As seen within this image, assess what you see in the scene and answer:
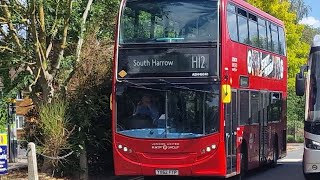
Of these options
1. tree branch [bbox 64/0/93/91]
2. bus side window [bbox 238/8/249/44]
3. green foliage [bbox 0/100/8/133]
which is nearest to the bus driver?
tree branch [bbox 64/0/93/91]

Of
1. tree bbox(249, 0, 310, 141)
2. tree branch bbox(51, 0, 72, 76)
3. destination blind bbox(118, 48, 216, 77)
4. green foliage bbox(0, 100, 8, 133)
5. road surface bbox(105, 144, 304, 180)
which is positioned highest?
tree bbox(249, 0, 310, 141)

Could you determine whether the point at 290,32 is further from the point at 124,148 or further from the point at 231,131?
the point at 124,148

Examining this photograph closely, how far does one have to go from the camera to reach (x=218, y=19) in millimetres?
13586

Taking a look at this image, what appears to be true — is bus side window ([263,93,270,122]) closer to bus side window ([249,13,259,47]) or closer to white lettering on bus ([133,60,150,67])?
bus side window ([249,13,259,47])

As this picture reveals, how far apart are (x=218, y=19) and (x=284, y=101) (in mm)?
8095

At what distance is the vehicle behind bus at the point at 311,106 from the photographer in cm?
1347

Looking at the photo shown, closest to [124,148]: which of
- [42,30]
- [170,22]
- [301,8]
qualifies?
[170,22]

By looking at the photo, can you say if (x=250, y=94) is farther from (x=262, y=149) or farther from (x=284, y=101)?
(x=284, y=101)

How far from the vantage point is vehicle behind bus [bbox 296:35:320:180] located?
13469 mm

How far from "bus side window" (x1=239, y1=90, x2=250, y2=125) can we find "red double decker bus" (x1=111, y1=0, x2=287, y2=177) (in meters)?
0.68

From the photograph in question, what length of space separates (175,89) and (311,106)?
10.6 ft

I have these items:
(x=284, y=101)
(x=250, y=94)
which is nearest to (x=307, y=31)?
(x=284, y=101)

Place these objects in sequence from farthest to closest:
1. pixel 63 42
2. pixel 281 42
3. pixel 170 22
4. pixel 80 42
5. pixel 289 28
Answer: pixel 289 28 → pixel 281 42 → pixel 80 42 → pixel 63 42 → pixel 170 22

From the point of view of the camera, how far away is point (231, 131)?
552 inches
